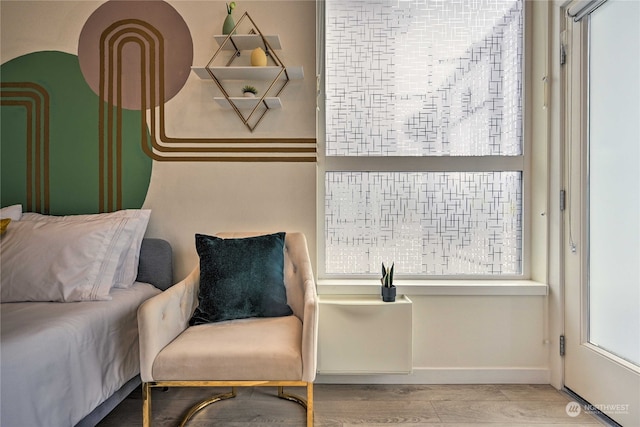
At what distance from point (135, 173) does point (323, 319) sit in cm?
140

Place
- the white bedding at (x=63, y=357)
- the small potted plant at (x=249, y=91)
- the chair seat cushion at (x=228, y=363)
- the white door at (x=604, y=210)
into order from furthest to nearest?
the small potted plant at (x=249, y=91), the white door at (x=604, y=210), the chair seat cushion at (x=228, y=363), the white bedding at (x=63, y=357)

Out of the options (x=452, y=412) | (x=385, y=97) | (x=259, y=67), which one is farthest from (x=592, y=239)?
(x=259, y=67)

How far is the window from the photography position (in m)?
2.49

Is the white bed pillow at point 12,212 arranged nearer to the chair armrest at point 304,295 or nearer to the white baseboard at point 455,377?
the chair armrest at point 304,295

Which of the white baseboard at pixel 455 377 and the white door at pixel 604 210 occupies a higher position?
the white door at pixel 604 210

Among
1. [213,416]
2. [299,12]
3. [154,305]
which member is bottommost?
[213,416]

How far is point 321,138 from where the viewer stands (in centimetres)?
247

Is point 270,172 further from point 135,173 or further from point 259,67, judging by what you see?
point 135,173

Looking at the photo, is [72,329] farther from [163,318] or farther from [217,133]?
[217,133]

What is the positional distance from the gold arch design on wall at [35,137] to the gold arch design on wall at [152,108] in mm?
363

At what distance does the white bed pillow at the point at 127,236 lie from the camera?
2.11m

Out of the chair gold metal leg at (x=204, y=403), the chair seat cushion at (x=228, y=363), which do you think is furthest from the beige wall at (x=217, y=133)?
the chair seat cushion at (x=228, y=363)

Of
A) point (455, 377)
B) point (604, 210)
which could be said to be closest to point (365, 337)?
point (455, 377)

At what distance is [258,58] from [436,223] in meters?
1.43
